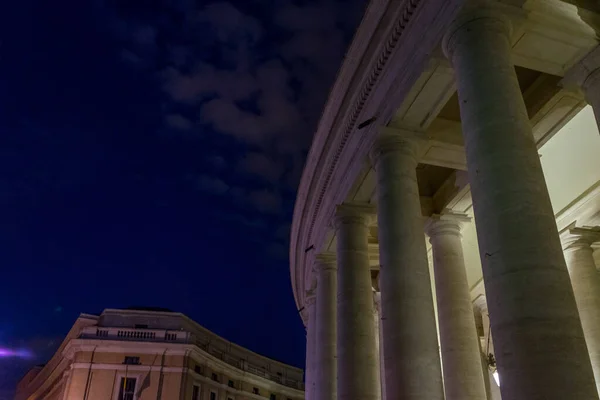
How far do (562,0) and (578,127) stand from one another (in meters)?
8.21

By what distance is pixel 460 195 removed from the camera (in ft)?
78.8

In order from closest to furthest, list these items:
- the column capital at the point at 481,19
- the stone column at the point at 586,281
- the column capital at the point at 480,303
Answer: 1. the column capital at the point at 481,19
2. the stone column at the point at 586,281
3. the column capital at the point at 480,303

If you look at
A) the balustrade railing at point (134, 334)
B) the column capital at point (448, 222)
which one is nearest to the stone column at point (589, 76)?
the column capital at point (448, 222)

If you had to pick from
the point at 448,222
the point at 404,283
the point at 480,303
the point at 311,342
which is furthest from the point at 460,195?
the point at 311,342

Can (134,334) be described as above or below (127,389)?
above

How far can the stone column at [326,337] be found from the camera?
91.9ft

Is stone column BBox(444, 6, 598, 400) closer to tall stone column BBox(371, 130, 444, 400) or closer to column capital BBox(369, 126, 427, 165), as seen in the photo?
tall stone column BBox(371, 130, 444, 400)

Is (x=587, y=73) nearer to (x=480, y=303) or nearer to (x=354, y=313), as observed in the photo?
(x=354, y=313)

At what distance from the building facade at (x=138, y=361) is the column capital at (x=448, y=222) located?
45994 mm

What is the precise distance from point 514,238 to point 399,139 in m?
8.86

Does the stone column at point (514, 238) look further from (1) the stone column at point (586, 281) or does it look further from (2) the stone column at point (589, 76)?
(1) the stone column at point (586, 281)

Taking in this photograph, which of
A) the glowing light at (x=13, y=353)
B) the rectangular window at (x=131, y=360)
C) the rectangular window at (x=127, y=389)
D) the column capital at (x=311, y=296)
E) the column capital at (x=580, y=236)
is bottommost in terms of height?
the rectangular window at (x=127, y=389)

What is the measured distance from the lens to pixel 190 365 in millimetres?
64875

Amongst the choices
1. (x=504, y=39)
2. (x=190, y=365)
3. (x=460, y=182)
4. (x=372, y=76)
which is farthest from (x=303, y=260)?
(x=190, y=365)
